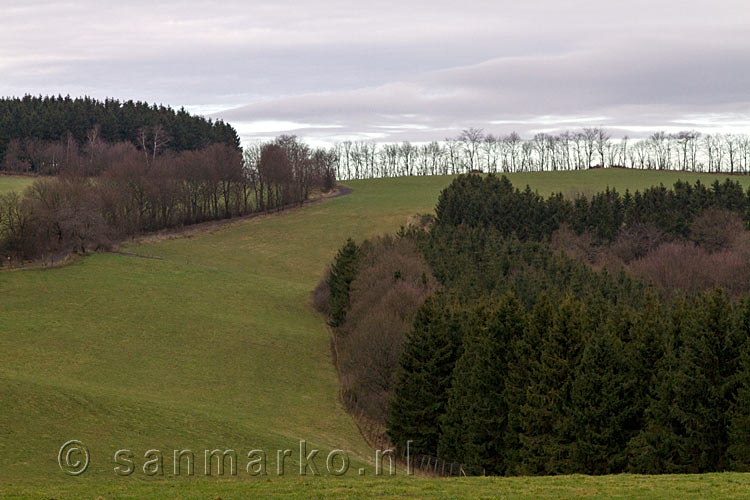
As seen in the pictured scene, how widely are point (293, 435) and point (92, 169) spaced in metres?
121

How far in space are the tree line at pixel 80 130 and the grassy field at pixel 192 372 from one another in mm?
56432

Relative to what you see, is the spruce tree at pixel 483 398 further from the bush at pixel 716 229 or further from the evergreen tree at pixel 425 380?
the bush at pixel 716 229

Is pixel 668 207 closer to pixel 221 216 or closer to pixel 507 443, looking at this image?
pixel 221 216

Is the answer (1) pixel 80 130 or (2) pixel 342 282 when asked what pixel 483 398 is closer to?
(2) pixel 342 282

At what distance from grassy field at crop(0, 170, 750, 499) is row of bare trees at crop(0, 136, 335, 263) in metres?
5.47

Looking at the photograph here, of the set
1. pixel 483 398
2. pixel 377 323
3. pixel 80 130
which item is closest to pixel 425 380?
pixel 483 398

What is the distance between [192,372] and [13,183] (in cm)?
9718

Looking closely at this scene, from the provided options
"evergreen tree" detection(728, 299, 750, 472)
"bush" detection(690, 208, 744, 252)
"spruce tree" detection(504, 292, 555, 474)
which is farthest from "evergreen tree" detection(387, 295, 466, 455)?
"bush" detection(690, 208, 744, 252)

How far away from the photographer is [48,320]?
67875mm

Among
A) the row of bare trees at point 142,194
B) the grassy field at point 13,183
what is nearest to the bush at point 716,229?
the row of bare trees at point 142,194

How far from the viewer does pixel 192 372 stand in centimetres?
5931

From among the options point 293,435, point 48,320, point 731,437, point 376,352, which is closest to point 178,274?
point 48,320

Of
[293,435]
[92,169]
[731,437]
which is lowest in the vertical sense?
[293,435]

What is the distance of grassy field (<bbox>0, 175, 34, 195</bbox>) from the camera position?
131875 millimetres
